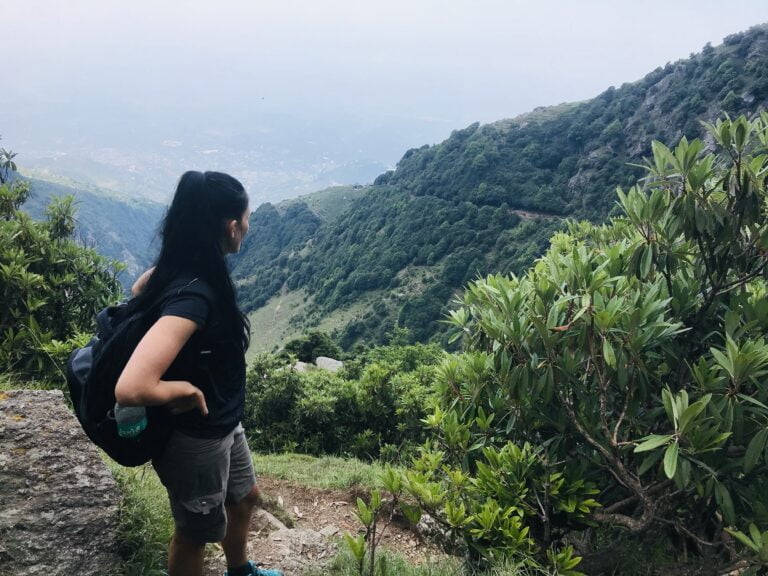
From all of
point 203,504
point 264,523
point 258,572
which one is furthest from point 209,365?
point 264,523

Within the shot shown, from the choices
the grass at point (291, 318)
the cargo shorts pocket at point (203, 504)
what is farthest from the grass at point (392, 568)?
the grass at point (291, 318)

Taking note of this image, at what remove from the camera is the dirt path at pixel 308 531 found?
9.66ft

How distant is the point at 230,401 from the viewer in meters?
1.96

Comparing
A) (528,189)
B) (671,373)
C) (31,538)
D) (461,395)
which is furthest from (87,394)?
(528,189)

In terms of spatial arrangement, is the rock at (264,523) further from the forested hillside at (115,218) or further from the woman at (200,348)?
the forested hillside at (115,218)

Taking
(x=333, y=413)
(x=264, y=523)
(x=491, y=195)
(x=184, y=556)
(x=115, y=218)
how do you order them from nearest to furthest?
(x=184, y=556)
(x=264, y=523)
(x=333, y=413)
(x=491, y=195)
(x=115, y=218)

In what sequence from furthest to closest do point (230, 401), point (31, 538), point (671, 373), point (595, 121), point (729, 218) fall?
point (595, 121) → point (671, 373) → point (729, 218) → point (31, 538) → point (230, 401)

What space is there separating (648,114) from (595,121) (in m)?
→ 8.24

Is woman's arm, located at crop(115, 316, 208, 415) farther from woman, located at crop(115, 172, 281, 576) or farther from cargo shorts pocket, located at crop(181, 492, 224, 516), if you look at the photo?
cargo shorts pocket, located at crop(181, 492, 224, 516)

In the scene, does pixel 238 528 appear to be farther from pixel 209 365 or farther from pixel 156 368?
pixel 156 368

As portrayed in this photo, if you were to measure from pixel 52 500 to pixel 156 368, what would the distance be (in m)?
1.41

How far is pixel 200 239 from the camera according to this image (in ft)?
6.07

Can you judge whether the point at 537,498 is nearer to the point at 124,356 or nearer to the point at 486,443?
the point at 486,443

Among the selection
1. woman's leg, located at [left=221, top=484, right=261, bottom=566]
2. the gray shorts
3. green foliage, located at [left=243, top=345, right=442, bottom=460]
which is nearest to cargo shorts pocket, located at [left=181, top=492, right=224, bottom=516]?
the gray shorts
